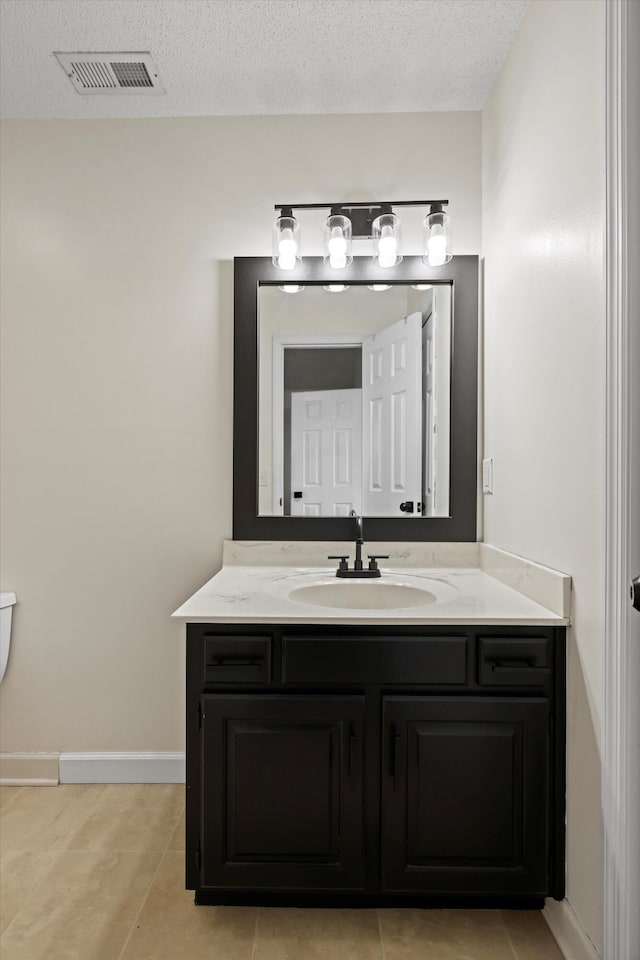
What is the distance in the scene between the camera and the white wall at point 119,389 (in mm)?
Answer: 2299

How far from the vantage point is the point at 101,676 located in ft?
7.59

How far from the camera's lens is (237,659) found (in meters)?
1.56

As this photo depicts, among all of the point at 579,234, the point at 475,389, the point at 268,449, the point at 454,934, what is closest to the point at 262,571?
the point at 268,449

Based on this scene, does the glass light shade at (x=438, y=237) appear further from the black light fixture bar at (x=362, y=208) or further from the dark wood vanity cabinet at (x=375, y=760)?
the dark wood vanity cabinet at (x=375, y=760)

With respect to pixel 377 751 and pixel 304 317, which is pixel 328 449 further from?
pixel 377 751

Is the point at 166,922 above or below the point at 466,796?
below

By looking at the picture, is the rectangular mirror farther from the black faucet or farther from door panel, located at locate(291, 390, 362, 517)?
the black faucet

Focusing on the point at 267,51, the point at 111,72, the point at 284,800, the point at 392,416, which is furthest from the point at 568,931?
the point at 111,72

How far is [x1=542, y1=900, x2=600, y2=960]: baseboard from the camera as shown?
1379 mm

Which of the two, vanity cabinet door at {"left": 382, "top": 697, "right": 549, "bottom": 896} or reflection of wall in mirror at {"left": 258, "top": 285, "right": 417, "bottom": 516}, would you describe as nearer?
vanity cabinet door at {"left": 382, "top": 697, "right": 549, "bottom": 896}

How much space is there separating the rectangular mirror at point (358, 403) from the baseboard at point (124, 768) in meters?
1.02

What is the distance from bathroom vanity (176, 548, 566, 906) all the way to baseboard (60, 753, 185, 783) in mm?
761

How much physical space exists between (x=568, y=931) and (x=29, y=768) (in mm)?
1868

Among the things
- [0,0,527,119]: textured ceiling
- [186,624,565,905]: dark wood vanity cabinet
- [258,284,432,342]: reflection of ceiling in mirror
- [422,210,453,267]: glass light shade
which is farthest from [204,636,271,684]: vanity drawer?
[0,0,527,119]: textured ceiling
